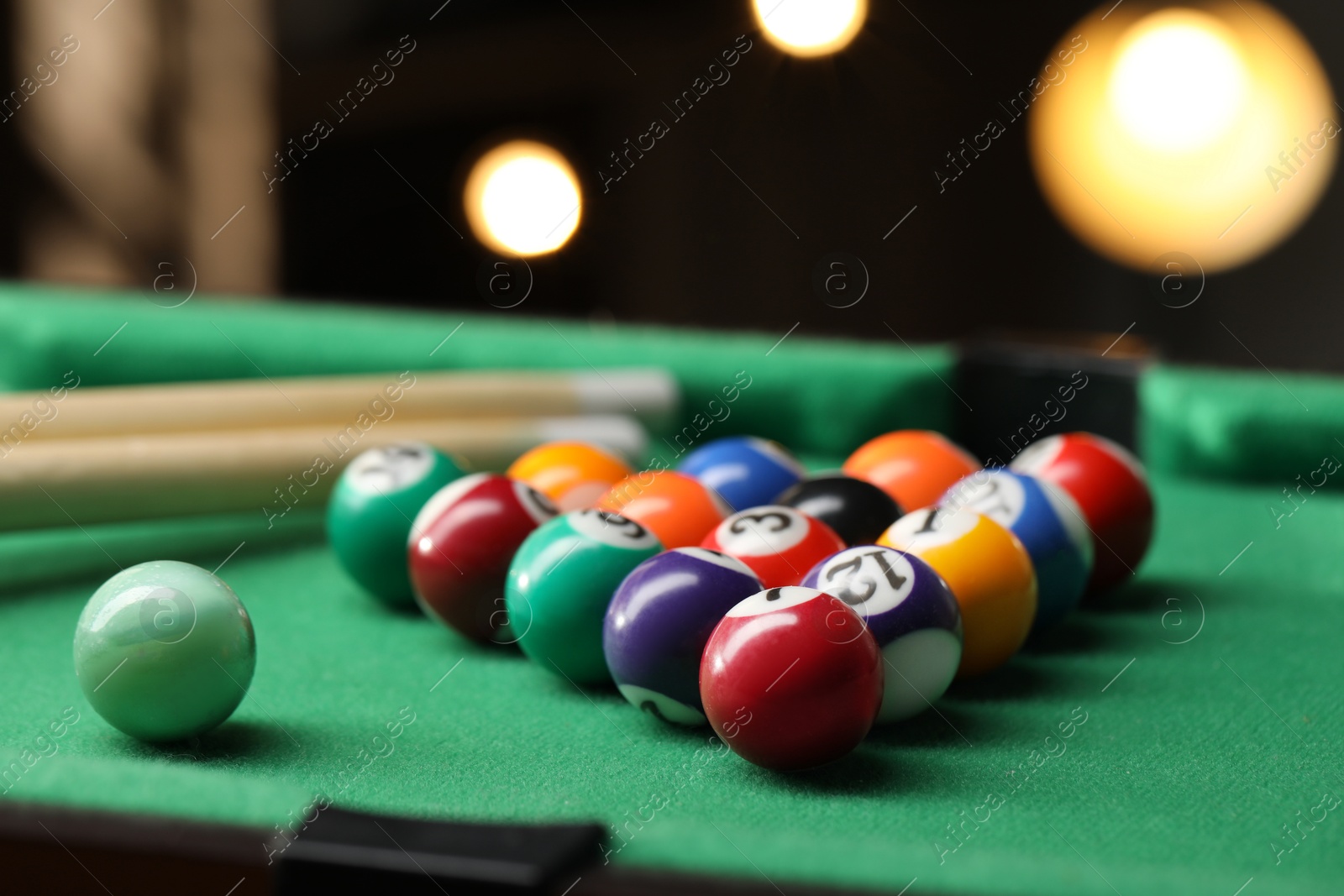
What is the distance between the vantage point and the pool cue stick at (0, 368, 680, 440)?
2096 millimetres

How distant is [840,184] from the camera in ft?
19.7

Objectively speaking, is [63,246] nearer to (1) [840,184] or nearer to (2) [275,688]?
(1) [840,184]

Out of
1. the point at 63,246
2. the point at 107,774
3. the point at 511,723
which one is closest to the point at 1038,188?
the point at 63,246

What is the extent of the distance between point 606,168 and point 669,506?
15.2 feet

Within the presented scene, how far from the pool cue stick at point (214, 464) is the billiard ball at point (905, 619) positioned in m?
1.09

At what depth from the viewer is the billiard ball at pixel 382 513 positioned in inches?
70.6

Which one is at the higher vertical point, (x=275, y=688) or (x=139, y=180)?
(x=139, y=180)

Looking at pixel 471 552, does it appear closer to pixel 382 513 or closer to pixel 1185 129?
pixel 382 513

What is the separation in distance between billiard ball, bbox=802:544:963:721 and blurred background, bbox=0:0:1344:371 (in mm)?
4735

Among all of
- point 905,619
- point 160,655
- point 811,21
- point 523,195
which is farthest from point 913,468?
point 523,195

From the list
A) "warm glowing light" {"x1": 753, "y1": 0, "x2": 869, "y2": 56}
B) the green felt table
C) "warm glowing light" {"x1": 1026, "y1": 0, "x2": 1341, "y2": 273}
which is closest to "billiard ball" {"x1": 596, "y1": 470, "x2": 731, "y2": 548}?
the green felt table

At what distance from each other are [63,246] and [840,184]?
355 centimetres

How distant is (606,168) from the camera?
20.2 ft

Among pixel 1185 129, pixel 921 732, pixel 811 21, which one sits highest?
pixel 811 21
